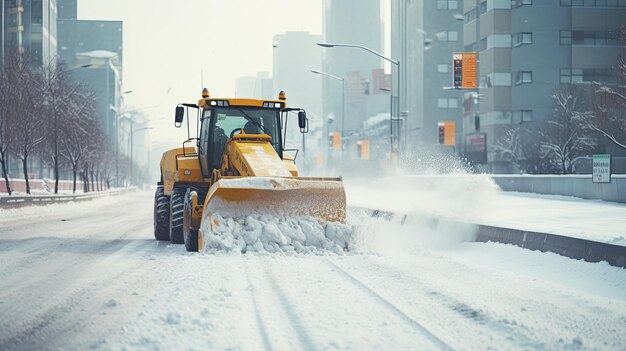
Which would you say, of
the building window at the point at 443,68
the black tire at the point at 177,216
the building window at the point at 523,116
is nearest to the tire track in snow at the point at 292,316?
the black tire at the point at 177,216

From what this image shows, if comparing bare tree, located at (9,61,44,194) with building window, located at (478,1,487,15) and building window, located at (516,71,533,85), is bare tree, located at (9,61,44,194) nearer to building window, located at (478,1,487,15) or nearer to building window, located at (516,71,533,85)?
building window, located at (516,71,533,85)

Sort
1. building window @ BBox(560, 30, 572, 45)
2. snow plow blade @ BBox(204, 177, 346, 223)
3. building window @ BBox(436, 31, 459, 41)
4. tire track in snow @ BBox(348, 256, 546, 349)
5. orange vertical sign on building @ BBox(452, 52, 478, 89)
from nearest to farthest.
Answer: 1. tire track in snow @ BBox(348, 256, 546, 349)
2. snow plow blade @ BBox(204, 177, 346, 223)
3. orange vertical sign on building @ BBox(452, 52, 478, 89)
4. building window @ BBox(560, 30, 572, 45)
5. building window @ BBox(436, 31, 459, 41)

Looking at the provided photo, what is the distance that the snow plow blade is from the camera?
12938 mm

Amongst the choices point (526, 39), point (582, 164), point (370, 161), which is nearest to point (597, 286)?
point (582, 164)

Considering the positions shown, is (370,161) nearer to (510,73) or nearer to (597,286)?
(510,73)

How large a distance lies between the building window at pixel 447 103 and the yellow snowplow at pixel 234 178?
317ft

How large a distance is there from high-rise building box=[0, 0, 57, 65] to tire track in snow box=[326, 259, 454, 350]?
88.2 m

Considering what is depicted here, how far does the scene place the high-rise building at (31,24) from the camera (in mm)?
95938

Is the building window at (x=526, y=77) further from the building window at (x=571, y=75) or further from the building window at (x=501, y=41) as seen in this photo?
the building window at (x=501, y=41)

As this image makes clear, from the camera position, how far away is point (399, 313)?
7.52 metres

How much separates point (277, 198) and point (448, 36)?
103714mm

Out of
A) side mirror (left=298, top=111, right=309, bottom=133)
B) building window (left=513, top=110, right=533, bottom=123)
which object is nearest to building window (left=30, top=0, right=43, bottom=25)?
building window (left=513, top=110, right=533, bottom=123)

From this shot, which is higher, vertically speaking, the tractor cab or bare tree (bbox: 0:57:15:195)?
bare tree (bbox: 0:57:15:195)

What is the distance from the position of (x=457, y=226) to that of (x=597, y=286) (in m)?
5.82
